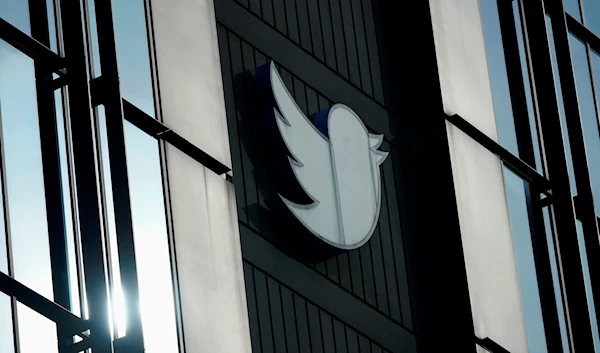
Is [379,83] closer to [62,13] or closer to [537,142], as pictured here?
[537,142]

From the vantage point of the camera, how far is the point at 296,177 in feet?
30.9

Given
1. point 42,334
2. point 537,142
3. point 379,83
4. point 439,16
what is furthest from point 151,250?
point 537,142

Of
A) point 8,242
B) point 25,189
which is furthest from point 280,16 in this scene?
point 8,242

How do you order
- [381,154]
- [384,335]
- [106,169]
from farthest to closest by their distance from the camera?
[381,154] < [384,335] < [106,169]

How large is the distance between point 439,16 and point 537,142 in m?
1.88

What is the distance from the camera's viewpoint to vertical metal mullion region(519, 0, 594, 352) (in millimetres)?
11797

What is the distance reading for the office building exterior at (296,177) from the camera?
7016mm

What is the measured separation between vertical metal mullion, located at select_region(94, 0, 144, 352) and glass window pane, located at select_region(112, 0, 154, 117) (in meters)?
0.80

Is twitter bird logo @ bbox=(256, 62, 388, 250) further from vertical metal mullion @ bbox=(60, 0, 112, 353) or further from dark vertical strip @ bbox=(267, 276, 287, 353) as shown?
vertical metal mullion @ bbox=(60, 0, 112, 353)

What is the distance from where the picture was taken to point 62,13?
722 cm

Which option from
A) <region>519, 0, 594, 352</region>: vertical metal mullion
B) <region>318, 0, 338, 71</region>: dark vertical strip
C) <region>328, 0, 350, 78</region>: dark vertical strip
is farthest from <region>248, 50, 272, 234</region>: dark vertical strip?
<region>519, 0, 594, 352</region>: vertical metal mullion

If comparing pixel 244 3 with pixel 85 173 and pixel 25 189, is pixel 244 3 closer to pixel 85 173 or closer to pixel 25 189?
pixel 85 173

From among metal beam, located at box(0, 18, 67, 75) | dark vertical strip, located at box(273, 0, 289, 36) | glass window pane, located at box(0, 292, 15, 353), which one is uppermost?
dark vertical strip, located at box(273, 0, 289, 36)

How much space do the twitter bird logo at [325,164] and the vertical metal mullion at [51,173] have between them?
243cm
